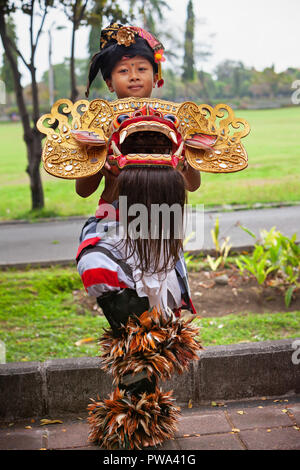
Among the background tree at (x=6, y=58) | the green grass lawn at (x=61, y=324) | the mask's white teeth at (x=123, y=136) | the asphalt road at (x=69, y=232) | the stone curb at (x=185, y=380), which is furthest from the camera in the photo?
the background tree at (x=6, y=58)

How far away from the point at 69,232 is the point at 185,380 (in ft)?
16.1

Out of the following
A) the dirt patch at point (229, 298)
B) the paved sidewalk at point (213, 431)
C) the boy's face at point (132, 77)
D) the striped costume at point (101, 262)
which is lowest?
the paved sidewalk at point (213, 431)

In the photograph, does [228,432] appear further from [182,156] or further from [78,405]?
[182,156]

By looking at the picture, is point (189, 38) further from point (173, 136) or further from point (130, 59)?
point (173, 136)

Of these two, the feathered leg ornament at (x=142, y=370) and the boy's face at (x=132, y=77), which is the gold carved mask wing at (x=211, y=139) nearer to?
the boy's face at (x=132, y=77)

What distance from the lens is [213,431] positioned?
2486 millimetres

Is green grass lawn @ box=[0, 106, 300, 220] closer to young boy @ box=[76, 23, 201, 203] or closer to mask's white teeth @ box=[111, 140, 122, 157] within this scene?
young boy @ box=[76, 23, 201, 203]

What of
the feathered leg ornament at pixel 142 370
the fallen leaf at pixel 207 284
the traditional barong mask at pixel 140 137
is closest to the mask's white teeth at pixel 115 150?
the traditional barong mask at pixel 140 137

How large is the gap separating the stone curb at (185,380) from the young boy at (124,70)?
39.7 inches

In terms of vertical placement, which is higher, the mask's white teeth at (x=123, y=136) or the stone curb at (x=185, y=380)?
the mask's white teeth at (x=123, y=136)

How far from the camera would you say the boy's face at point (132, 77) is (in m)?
2.36

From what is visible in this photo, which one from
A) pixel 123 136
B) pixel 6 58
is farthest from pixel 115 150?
pixel 6 58
